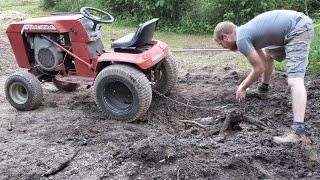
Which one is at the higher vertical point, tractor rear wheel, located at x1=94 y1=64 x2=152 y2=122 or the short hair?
the short hair

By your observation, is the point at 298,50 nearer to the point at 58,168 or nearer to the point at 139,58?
the point at 139,58

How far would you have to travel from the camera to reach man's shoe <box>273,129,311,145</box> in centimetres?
468

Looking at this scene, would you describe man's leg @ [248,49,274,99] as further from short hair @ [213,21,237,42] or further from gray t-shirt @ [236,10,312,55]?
short hair @ [213,21,237,42]

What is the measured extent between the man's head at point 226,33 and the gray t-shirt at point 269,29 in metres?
0.07

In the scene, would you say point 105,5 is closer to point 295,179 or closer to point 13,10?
point 13,10

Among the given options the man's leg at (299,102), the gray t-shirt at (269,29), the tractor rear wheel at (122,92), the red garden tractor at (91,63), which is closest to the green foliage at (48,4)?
the red garden tractor at (91,63)

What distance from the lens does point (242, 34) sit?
203 inches

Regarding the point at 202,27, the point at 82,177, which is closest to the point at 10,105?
the point at 82,177

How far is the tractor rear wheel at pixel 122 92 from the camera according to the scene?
554 centimetres

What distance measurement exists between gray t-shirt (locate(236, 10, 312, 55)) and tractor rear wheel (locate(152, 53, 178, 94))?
4.52ft

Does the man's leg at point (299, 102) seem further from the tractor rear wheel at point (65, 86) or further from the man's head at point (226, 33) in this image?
the tractor rear wheel at point (65, 86)

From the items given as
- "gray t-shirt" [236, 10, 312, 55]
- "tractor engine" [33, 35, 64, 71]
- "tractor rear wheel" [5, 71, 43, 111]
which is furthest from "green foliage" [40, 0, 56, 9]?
"gray t-shirt" [236, 10, 312, 55]

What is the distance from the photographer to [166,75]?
6449mm

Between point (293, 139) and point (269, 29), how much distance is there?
1191 millimetres
